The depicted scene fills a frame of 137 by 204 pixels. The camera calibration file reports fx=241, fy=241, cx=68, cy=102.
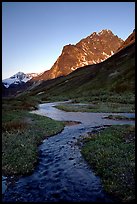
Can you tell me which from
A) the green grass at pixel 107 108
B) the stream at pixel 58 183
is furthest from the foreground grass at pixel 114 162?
the green grass at pixel 107 108

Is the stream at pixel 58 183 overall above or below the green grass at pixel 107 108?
below

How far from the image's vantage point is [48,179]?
17.7 m

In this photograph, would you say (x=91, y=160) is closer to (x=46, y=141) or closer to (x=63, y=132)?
(x=46, y=141)

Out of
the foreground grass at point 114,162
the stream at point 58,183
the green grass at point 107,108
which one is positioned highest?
the green grass at point 107,108

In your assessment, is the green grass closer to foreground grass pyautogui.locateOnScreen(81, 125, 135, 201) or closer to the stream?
foreground grass pyautogui.locateOnScreen(81, 125, 135, 201)

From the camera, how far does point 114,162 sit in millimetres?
19000

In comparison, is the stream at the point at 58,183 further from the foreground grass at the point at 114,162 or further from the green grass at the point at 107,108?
the green grass at the point at 107,108

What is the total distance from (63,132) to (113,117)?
16999 mm

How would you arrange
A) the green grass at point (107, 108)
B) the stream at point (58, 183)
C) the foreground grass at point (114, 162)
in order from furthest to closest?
the green grass at point (107, 108)
the foreground grass at point (114, 162)
the stream at point (58, 183)

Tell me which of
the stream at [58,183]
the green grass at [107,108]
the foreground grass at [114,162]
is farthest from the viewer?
the green grass at [107,108]

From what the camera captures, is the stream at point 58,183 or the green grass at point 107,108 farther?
the green grass at point 107,108

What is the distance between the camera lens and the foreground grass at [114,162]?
15039mm

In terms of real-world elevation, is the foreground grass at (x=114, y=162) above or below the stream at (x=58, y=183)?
above

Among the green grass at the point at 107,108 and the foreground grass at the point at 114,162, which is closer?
the foreground grass at the point at 114,162
